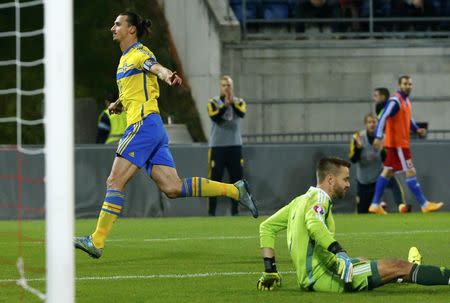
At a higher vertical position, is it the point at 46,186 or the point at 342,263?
the point at 46,186

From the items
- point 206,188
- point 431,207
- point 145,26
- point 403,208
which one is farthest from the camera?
point 403,208

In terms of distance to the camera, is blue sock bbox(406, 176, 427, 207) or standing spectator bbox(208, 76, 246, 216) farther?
standing spectator bbox(208, 76, 246, 216)

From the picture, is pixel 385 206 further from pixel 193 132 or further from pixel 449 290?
pixel 449 290

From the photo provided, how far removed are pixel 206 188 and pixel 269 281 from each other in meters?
3.11

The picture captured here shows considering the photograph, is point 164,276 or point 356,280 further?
point 164,276

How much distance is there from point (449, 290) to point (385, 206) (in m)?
12.0

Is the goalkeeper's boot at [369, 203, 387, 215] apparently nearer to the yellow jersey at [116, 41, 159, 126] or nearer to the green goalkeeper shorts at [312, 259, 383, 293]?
the yellow jersey at [116, 41, 159, 126]

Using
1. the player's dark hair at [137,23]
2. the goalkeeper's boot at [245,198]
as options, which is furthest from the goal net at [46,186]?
the goalkeeper's boot at [245,198]

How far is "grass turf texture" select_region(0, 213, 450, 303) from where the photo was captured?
29.3ft

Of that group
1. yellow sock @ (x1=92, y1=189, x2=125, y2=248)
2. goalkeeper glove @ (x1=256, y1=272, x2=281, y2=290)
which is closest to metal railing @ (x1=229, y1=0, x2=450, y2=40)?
yellow sock @ (x1=92, y1=189, x2=125, y2=248)

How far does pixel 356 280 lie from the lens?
8.70 metres

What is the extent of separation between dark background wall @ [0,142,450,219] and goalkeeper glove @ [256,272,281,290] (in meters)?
10.9

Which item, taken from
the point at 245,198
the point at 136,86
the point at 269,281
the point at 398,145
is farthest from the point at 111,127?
the point at 269,281

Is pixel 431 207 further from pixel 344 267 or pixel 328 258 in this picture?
pixel 344 267
